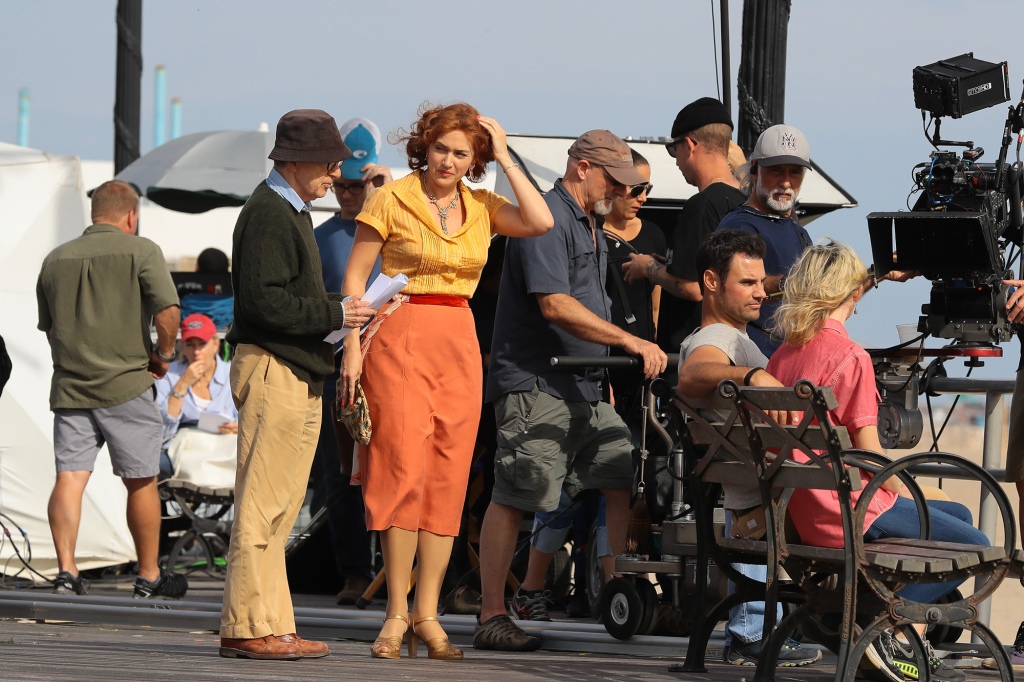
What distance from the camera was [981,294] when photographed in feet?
19.4

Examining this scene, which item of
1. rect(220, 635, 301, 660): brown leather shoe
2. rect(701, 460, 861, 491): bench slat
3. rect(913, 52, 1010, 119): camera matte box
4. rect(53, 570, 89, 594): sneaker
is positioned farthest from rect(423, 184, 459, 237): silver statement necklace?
rect(53, 570, 89, 594): sneaker

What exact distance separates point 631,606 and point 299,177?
2.04 m

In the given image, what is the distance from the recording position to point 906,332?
667 centimetres

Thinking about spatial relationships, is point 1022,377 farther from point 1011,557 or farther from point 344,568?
point 344,568

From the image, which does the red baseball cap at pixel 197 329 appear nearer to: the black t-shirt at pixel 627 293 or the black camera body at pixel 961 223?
the black t-shirt at pixel 627 293

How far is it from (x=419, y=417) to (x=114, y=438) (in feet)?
10.3

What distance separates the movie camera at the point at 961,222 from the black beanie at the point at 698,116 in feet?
3.51

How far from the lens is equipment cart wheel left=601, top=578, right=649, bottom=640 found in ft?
20.1

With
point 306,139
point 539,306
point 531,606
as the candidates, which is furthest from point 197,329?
point 306,139

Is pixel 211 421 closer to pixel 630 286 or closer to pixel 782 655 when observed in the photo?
pixel 630 286

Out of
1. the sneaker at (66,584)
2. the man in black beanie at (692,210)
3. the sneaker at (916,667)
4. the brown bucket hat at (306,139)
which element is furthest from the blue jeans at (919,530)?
the sneaker at (66,584)

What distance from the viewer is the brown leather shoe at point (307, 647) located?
549cm

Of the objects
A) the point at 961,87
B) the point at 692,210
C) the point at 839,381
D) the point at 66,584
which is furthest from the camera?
the point at 66,584

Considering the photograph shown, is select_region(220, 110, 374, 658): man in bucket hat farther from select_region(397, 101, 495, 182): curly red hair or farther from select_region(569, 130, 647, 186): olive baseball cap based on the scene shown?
select_region(569, 130, 647, 186): olive baseball cap
